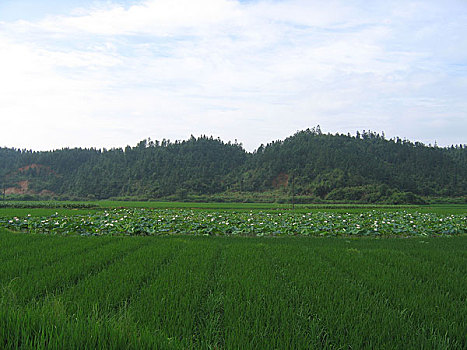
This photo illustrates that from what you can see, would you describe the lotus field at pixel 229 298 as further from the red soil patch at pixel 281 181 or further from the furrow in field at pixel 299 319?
the red soil patch at pixel 281 181

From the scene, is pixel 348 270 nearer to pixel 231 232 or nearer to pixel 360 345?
pixel 360 345

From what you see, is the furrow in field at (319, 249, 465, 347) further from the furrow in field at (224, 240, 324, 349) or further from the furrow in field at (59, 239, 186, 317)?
the furrow in field at (59, 239, 186, 317)

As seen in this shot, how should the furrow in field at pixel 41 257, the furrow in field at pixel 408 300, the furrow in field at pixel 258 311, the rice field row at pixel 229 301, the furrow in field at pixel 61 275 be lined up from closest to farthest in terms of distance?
1. the rice field row at pixel 229 301
2. the furrow in field at pixel 258 311
3. the furrow in field at pixel 408 300
4. the furrow in field at pixel 61 275
5. the furrow in field at pixel 41 257

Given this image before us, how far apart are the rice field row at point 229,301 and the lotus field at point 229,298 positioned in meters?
0.02

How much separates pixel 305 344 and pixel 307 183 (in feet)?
254

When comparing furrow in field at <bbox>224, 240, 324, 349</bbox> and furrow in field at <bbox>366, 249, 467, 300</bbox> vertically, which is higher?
furrow in field at <bbox>224, 240, 324, 349</bbox>

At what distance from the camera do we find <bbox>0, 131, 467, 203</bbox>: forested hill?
74.2 meters

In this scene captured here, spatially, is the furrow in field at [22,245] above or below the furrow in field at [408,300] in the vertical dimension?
below

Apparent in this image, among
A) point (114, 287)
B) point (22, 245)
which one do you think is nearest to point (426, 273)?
point (114, 287)

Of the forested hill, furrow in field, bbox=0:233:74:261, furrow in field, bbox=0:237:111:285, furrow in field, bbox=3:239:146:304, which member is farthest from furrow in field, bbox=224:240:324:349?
the forested hill

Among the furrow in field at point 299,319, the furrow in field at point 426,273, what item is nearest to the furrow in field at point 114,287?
the furrow in field at point 299,319

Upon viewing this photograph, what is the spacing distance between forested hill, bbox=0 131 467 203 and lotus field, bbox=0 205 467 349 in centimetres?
5956

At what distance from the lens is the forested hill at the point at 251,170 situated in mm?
74188

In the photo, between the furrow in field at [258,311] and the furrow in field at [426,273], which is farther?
the furrow in field at [426,273]
